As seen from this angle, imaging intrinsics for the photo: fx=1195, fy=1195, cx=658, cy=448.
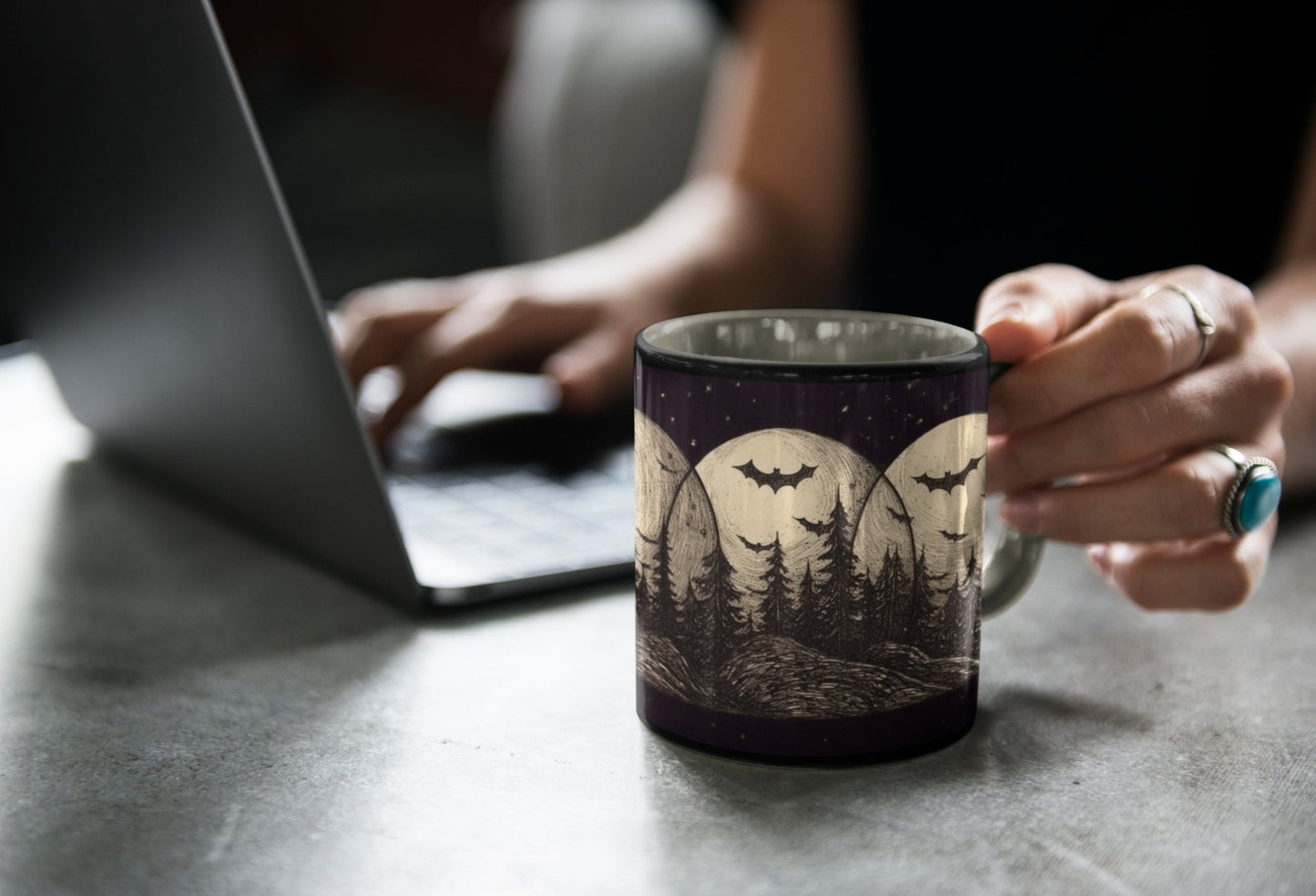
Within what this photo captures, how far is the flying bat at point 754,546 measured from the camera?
1.17ft

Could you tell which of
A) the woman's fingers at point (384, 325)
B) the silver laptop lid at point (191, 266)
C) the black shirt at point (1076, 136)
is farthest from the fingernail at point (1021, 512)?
the black shirt at point (1076, 136)

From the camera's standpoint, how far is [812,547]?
1.17 feet

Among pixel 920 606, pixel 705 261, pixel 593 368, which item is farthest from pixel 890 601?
pixel 705 261

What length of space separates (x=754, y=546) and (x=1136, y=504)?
0.60 ft

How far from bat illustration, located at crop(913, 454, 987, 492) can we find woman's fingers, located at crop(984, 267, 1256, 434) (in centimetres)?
7

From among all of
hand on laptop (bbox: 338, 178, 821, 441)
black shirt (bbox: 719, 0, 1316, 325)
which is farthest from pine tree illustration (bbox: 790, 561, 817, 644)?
black shirt (bbox: 719, 0, 1316, 325)

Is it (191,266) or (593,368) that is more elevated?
(191,266)

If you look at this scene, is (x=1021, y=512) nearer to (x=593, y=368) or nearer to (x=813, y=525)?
(x=813, y=525)

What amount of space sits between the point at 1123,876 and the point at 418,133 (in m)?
3.24

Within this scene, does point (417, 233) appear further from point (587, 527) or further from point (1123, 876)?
point (1123, 876)

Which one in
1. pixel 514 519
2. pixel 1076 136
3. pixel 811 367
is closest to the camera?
pixel 811 367

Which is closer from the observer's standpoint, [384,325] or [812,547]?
[812,547]

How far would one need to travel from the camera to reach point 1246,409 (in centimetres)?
48

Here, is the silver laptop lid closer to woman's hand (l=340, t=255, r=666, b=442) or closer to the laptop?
the laptop
